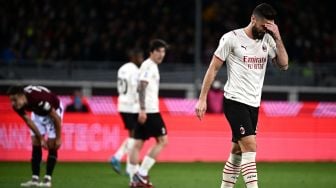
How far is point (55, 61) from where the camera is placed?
25.9 metres

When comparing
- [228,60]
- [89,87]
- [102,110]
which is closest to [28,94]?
[228,60]

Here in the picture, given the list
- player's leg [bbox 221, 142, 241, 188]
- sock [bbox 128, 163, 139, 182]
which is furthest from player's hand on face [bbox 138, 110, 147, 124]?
player's leg [bbox 221, 142, 241, 188]

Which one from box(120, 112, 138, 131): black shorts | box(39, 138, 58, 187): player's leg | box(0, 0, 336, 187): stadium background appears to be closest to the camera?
box(39, 138, 58, 187): player's leg

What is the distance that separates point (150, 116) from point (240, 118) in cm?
422

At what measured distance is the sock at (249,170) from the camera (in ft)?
29.9

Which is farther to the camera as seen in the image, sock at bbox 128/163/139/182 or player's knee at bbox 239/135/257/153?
sock at bbox 128/163/139/182

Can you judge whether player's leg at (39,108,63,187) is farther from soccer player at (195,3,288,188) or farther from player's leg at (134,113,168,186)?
soccer player at (195,3,288,188)

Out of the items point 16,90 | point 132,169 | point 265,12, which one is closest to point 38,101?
point 16,90

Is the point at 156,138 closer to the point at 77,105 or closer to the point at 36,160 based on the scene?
the point at 36,160

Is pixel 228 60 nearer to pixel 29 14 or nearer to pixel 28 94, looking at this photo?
pixel 28 94

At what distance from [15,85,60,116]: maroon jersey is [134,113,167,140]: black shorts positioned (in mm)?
1849

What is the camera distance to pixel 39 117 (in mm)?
12969

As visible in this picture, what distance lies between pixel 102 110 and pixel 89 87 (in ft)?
10.7

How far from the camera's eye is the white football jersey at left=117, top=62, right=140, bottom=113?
1563cm
